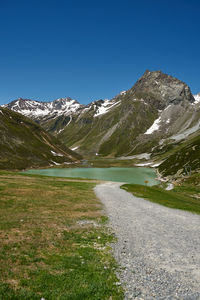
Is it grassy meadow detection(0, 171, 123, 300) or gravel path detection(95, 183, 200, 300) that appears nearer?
grassy meadow detection(0, 171, 123, 300)

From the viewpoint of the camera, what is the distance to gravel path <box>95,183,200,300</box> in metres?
10.4

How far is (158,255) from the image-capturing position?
14703 millimetres

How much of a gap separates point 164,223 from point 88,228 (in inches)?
389

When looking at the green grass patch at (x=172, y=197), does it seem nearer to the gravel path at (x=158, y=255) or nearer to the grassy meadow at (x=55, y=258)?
the gravel path at (x=158, y=255)

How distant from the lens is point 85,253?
14242 mm

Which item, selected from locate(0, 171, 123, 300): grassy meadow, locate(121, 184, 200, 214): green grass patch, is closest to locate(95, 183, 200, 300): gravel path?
locate(0, 171, 123, 300): grassy meadow

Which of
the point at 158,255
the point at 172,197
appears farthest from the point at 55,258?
the point at 172,197

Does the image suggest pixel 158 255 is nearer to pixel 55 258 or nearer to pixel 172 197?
pixel 55 258

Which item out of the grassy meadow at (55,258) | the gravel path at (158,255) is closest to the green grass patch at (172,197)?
the gravel path at (158,255)

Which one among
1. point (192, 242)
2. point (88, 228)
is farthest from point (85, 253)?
point (192, 242)

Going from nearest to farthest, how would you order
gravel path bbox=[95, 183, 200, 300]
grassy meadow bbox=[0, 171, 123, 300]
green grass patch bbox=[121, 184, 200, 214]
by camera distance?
grassy meadow bbox=[0, 171, 123, 300] → gravel path bbox=[95, 183, 200, 300] → green grass patch bbox=[121, 184, 200, 214]

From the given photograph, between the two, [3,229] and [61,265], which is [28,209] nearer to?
[3,229]

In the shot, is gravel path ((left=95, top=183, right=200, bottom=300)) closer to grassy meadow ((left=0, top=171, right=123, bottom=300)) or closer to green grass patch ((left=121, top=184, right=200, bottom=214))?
grassy meadow ((left=0, top=171, right=123, bottom=300))

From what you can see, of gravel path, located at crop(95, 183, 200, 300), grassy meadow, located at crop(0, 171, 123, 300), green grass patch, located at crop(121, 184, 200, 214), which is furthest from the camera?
green grass patch, located at crop(121, 184, 200, 214)
